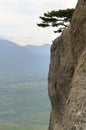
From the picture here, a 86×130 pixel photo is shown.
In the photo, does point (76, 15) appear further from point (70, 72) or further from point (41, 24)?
point (41, 24)

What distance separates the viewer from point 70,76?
66.4 ft

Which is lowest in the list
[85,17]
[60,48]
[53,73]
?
[53,73]

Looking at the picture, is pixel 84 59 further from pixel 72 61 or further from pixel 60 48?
pixel 60 48

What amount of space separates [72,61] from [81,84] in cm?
693

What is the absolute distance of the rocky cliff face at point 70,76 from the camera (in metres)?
12.6

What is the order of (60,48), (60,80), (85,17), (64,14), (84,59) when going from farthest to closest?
(64,14), (60,48), (60,80), (85,17), (84,59)

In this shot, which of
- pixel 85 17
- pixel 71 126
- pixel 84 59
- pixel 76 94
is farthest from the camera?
pixel 85 17

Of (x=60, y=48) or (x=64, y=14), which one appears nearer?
(x=60, y=48)

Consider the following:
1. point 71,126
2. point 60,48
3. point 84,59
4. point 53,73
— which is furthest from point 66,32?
point 71,126

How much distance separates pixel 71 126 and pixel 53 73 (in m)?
13.6

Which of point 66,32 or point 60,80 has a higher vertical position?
point 66,32

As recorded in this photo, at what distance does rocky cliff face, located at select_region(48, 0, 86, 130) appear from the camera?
41.4ft

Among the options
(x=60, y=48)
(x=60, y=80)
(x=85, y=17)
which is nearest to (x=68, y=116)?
(x=85, y=17)

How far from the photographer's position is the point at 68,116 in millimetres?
12969
